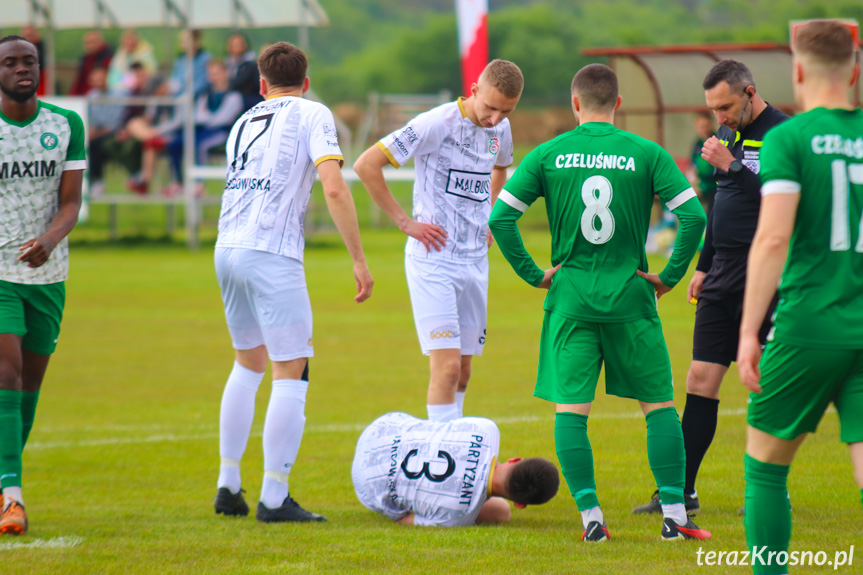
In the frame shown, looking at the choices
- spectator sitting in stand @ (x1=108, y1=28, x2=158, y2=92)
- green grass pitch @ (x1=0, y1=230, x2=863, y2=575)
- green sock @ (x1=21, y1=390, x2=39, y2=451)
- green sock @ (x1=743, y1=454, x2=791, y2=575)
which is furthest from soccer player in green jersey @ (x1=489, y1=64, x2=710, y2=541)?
spectator sitting in stand @ (x1=108, y1=28, x2=158, y2=92)

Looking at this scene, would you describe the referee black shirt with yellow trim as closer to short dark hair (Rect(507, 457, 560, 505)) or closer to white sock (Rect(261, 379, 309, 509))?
short dark hair (Rect(507, 457, 560, 505))

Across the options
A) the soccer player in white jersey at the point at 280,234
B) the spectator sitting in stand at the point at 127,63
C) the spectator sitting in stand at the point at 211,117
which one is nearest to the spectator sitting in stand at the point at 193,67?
the spectator sitting in stand at the point at 211,117

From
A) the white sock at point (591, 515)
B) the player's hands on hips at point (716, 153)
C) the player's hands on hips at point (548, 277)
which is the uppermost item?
the player's hands on hips at point (716, 153)

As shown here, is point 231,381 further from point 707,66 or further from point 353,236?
point 707,66

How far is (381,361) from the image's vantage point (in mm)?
10875

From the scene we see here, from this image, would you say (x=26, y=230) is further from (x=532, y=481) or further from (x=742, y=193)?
(x=742, y=193)

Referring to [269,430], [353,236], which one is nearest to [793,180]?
[353,236]

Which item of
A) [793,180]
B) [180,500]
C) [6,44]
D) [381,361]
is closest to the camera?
[793,180]

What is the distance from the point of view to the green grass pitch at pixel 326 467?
4.37 m

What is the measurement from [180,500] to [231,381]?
936 millimetres

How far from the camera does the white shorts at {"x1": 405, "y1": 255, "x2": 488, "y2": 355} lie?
5.71 meters

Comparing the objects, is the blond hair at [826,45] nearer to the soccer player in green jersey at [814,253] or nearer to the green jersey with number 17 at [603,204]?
the soccer player in green jersey at [814,253]

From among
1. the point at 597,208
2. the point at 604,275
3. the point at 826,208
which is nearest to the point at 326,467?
the point at 604,275

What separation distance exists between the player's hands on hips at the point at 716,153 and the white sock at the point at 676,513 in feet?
5.71
